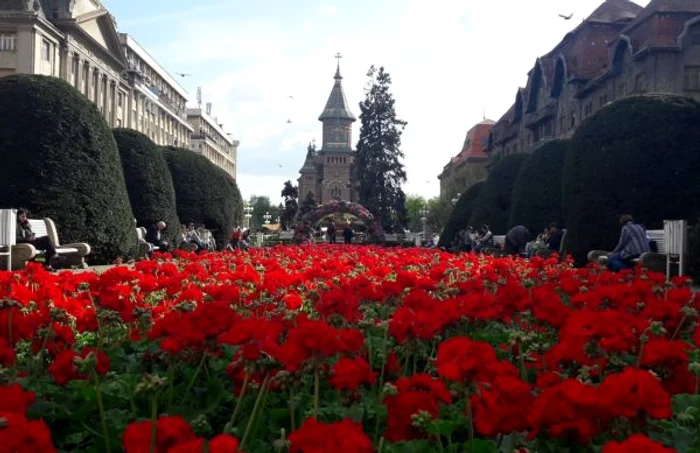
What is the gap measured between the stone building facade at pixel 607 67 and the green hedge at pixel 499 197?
581 cm

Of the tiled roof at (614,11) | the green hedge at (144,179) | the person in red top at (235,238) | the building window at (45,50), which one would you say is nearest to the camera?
the green hedge at (144,179)

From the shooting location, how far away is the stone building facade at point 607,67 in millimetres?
42625

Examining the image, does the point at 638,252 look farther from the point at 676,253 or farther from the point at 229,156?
the point at 229,156

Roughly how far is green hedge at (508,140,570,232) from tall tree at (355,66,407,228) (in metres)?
45.7

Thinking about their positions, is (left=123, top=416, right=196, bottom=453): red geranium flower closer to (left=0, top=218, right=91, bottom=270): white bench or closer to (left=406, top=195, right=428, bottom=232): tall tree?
(left=0, top=218, right=91, bottom=270): white bench

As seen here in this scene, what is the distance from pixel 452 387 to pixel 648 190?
59.1 ft

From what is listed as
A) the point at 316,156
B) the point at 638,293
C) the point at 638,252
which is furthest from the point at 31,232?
the point at 316,156


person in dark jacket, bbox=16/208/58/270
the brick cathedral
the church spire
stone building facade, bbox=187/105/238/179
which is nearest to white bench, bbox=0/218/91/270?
person in dark jacket, bbox=16/208/58/270

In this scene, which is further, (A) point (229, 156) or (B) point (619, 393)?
(A) point (229, 156)

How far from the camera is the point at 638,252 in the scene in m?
14.0

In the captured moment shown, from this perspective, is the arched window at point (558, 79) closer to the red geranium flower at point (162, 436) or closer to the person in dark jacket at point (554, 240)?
the person in dark jacket at point (554, 240)

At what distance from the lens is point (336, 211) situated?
2101 inches

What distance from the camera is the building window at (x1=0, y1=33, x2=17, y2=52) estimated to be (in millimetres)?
56875

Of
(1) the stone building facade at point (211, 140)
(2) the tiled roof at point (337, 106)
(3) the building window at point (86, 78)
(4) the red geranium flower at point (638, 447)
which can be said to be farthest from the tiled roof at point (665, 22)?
(2) the tiled roof at point (337, 106)
